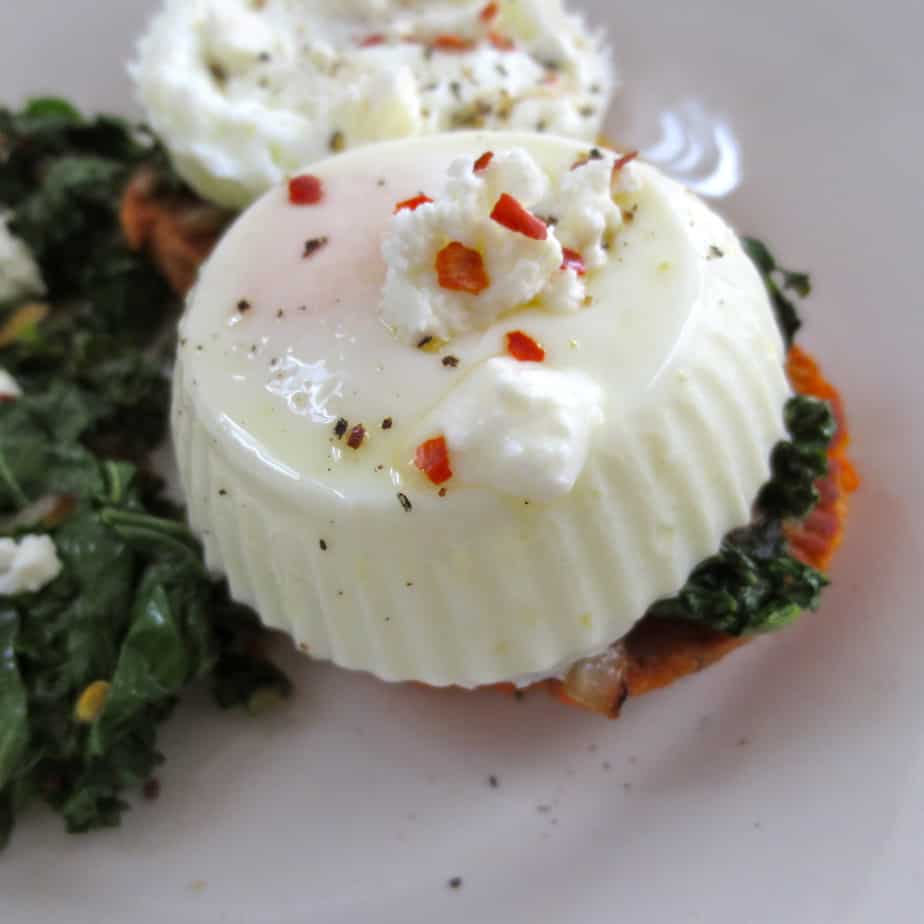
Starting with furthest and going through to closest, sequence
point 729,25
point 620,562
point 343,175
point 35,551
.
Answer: point 729,25 < point 35,551 < point 343,175 < point 620,562

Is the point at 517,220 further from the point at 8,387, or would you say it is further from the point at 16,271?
the point at 16,271

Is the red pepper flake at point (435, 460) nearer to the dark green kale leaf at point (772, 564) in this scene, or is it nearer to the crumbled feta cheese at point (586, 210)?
the crumbled feta cheese at point (586, 210)

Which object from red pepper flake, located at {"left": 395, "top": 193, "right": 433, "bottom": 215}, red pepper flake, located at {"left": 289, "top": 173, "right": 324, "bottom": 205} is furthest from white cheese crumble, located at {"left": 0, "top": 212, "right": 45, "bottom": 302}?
red pepper flake, located at {"left": 395, "top": 193, "right": 433, "bottom": 215}

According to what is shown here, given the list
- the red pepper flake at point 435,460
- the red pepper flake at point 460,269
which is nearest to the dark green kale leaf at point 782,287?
the red pepper flake at point 460,269

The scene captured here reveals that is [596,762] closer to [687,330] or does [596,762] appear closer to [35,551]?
[687,330]

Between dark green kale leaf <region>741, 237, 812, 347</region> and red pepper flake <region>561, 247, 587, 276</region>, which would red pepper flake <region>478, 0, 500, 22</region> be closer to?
dark green kale leaf <region>741, 237, 812, 347</region>

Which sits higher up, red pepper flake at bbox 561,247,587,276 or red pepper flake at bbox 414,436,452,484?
red pepper flake at bbox 561,247,587,276

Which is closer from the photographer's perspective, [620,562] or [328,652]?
[620,562]

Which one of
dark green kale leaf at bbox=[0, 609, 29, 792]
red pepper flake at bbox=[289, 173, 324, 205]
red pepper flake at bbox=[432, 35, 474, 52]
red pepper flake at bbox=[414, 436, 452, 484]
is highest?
red pepper flake at bbox=[432, 35, 474, 52]

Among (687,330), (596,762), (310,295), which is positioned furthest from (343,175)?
(596,762)
